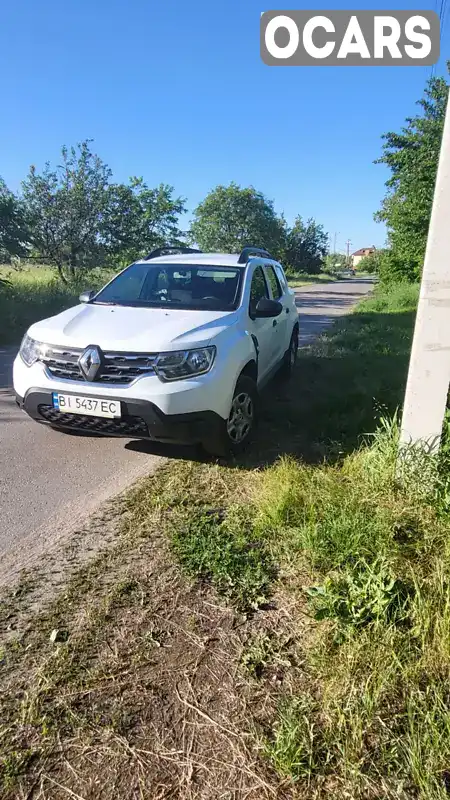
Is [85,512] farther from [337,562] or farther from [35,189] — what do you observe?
[35,189]

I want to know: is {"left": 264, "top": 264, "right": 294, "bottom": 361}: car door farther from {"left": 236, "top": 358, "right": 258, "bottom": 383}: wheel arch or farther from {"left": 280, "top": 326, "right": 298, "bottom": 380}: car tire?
{"left": 236, "top": 358, "right": 258, "bottom": 383}: wheel arch

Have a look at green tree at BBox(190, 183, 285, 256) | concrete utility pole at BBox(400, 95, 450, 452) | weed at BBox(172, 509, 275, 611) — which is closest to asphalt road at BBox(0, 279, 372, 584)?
weed at BBox(172, 509, 275, 611)

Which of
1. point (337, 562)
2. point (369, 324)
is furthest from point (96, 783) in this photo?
point (369, 324)

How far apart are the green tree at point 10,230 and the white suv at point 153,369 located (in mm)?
12965

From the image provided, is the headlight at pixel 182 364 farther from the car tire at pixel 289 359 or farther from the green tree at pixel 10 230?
the green tree at pixel 10 230

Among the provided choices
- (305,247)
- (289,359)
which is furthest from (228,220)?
(289,359)

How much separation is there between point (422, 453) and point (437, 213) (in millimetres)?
1521

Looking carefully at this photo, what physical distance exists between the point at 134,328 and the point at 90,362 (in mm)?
464

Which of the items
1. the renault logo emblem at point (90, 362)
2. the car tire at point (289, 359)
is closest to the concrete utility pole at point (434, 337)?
the renault logo emblem at point (90, 362)

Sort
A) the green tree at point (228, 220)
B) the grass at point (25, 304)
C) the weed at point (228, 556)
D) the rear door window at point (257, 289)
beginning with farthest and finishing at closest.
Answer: the green tree at point (228, 220), the grass at point (25, 304), the rear door window at point (257, 289), the weed at point (228, 556)

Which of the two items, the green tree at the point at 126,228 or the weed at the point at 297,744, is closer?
the weed at the point at 297,744

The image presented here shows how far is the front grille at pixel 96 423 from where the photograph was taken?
12.1ft

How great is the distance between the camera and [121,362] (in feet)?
12.1

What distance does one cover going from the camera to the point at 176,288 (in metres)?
4.97
